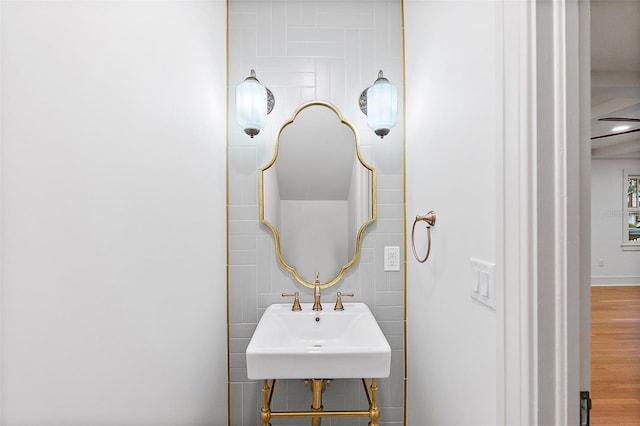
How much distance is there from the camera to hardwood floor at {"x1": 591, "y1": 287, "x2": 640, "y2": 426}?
2.19 meters

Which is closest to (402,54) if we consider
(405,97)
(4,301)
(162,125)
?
(405,97)

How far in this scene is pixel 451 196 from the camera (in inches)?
46.3

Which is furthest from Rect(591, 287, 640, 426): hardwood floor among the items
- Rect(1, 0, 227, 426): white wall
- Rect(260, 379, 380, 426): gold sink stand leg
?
Rect(1, 0, 227, 426): white wall

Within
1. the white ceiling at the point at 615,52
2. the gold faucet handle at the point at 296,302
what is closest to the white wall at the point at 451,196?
the white ceiling at the point at 615,52

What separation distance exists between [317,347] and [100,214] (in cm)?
88

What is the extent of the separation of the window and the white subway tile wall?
6314 millimetres

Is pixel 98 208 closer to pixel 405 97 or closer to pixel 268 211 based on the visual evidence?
pixel 268 211

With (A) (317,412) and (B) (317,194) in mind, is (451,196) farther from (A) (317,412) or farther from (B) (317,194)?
(A) (317,412)

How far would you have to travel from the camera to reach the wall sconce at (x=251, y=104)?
5.31 ft

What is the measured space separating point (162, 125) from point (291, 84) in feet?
2.80

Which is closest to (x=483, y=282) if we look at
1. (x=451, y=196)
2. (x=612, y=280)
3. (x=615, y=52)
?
(x=451, y=196)

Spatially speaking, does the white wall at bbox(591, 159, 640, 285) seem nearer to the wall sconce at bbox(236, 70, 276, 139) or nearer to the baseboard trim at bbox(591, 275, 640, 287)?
the baseboard trim at bbox(591, 275, 640, 287)

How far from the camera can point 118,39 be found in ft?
2.70

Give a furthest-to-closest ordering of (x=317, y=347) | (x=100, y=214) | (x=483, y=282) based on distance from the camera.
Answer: (x=317, y=347) < (x=483, y=282) < (x=100, y=214)
